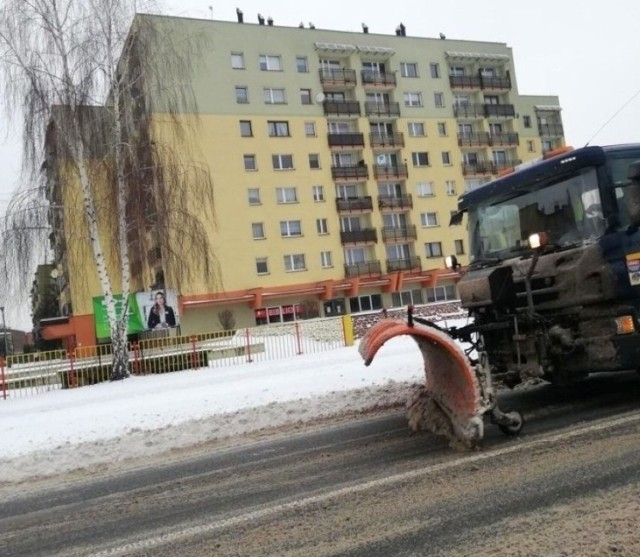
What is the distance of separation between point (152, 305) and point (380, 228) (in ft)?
93.8

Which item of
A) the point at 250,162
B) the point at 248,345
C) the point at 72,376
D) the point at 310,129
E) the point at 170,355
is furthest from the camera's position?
the point at 310,129

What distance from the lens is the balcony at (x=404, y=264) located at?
49188mm

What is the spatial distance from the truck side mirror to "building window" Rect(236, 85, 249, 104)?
43.6 m

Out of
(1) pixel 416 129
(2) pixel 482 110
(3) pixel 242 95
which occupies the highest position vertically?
(3) pixel 242 95

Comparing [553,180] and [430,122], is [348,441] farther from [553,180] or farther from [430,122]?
[430,122]

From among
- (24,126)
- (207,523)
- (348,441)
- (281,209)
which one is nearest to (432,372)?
(348,441)

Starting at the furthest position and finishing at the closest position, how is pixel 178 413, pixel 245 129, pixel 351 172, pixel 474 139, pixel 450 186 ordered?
pixel 474 139, pixel 450 186, pixel 351 172, pixel 245 129, pixel 178 413

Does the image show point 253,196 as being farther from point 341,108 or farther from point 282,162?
point 341,108

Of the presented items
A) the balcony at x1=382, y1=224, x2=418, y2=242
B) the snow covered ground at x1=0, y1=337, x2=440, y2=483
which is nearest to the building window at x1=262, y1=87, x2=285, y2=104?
the balcony at x1=382, y1=224, x2=418, y2=242

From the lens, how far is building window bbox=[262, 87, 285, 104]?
156 feet

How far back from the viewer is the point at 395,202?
1996 inches

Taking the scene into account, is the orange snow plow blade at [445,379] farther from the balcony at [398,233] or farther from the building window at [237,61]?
the building window at [237,61]

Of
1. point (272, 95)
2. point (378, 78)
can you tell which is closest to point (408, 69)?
point (378, 78)

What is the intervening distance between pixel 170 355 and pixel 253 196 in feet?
85.8
